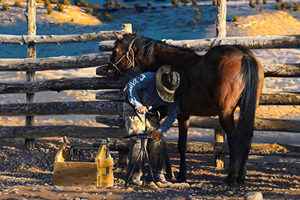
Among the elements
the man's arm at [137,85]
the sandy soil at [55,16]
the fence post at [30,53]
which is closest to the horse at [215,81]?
the man's arm at [137,85]

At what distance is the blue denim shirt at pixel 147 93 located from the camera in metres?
7.87

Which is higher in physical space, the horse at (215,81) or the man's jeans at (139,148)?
the horse at (215,81)

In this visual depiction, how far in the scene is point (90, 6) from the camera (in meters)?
37.7

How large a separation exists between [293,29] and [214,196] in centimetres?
2136

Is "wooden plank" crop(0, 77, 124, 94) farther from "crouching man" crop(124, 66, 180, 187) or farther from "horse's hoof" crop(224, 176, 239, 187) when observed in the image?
"horse's hoof" crop(224, 176, 239, 187)

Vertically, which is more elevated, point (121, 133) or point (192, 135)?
point (121, 133)

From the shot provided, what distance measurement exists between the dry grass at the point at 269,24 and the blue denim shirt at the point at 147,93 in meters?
18.3

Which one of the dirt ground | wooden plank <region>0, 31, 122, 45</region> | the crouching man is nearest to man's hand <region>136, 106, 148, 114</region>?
the crouching man

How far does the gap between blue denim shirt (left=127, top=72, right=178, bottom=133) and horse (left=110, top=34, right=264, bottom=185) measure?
0.52ft

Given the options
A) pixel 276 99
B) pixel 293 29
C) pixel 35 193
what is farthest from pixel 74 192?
pixel 293 29

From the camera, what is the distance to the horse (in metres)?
7.42

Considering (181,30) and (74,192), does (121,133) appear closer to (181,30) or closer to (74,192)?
(74,192)

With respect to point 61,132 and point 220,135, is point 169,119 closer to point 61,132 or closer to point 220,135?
point 220,135

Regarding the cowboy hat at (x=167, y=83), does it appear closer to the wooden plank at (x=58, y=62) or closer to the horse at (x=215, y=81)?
the horse at (x=215, y=81)
